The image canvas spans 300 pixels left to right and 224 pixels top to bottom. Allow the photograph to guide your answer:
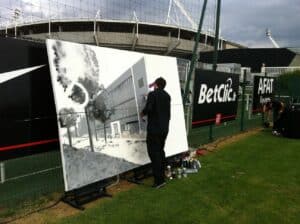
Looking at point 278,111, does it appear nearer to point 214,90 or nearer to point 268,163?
point 214,90

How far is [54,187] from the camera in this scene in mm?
5996

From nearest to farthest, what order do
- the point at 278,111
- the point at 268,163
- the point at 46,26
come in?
1. the point at 268,163
2. the point at 278,111
3. the point at 46,26

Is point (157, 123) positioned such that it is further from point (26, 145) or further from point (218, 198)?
point (26, 145)

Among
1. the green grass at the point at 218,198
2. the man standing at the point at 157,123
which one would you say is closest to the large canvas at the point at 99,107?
the man standing at the point at 157,123

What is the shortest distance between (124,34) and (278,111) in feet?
203

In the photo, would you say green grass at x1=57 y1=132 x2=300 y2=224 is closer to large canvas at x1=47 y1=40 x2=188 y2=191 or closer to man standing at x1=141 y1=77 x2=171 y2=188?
man standing at x1=141 y1=77 x2=171 y2=188

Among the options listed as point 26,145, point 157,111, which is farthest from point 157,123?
point 26,145

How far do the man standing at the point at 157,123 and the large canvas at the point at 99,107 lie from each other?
43cm

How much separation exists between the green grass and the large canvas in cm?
56

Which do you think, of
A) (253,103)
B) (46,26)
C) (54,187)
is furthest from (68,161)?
(46,26)

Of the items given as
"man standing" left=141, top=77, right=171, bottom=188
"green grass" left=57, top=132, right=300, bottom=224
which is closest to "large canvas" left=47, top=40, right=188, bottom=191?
"man standing" left=141, top=77, right=171, bottom=188

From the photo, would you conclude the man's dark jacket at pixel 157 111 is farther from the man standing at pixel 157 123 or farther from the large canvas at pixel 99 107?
the large canvas at pixel 99 107

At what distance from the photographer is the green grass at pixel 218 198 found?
509 cm

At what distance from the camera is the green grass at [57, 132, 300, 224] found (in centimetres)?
509
